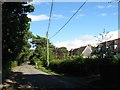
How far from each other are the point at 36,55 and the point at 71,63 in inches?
2589

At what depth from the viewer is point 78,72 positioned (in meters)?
34.7

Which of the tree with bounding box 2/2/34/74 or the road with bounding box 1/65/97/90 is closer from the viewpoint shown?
the road with bounding box 1/65/97/90

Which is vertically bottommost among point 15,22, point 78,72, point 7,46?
point 78,72

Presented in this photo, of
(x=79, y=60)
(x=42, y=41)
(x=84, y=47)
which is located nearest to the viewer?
(x=79, y=60)

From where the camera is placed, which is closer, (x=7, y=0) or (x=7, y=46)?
(x=7, y=0)

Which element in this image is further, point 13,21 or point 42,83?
point 13,21

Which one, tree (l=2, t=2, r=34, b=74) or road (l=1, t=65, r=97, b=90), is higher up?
tree (l=2, t=2, r=34, b=74)

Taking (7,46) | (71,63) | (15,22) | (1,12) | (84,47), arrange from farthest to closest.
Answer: (84,47)
(71,63)
(7,46)
(15,22)
(1,12)

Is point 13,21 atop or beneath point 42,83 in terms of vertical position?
atop

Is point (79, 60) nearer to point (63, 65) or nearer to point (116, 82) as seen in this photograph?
point (63, 65)

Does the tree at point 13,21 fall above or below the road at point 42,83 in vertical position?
above

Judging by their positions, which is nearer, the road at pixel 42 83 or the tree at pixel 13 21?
the road at pixel 42 83

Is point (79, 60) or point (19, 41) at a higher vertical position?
point (19, 41)

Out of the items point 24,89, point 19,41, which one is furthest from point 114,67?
point 19,41
